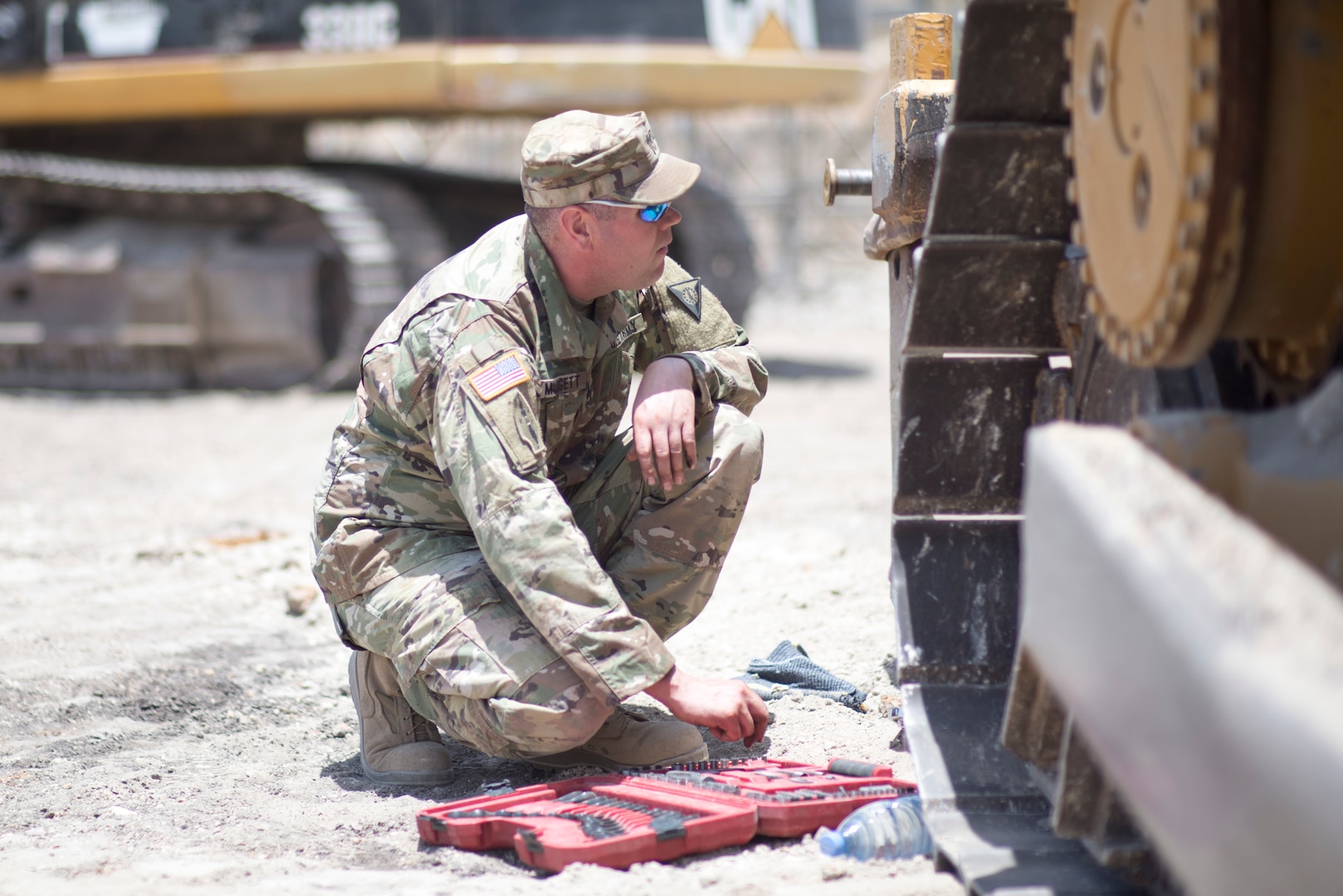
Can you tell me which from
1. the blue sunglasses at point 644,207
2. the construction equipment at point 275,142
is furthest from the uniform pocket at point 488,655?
the construction equipment at point 275,142

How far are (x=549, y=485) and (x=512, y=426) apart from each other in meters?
0.13

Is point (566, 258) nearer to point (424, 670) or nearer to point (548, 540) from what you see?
point (548, 540)

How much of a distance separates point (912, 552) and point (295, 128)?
875 cm

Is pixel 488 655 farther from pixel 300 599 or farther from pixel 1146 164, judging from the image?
pixel 300 599

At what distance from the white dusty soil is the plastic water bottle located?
1.3 inches

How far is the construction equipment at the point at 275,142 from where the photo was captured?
8.37 metres

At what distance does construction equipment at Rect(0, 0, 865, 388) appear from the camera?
27.5 ft

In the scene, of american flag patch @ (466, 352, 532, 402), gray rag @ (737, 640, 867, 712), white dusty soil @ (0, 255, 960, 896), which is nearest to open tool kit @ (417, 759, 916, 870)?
white dusty soil @ (0, 255, 960, 896)

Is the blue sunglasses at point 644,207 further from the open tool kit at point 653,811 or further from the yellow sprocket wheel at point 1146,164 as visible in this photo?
the open tool kit at point 653,811

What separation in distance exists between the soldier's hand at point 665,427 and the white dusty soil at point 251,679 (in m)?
0.62

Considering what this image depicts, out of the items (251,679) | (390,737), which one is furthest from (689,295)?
(251,679)

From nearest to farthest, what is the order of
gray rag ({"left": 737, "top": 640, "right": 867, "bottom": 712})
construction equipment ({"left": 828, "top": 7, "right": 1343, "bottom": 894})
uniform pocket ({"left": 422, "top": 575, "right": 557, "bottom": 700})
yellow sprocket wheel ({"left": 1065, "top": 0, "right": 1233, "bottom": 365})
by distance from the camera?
construction equipment ({"left": 828, "top": 7, "right": 1343, "bottom": 894})
yellow sprocket wheel ({"left": 1065, "top": 0, "right": 1233, "bottom": 365})
uniform pocket ({"left": 422, "top": 575, "right": 557, "bottom": 700})
gray rag ({"left": 737, "top": 640, "right": 867, "bottom": 712})

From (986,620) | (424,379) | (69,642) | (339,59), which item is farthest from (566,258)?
(339,59)

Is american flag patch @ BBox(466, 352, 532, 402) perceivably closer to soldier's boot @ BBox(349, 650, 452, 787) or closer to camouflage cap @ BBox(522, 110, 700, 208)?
camouflage cap @ BBox(522, 110, 700, 208)
